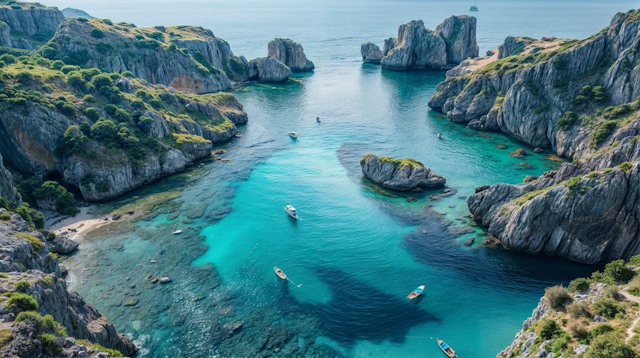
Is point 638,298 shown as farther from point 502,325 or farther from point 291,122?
point 291,122

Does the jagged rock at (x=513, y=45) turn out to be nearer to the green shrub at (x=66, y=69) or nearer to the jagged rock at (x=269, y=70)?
the jagged rock at (x=269, y=70)

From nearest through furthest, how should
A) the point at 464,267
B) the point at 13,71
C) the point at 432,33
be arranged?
1. the point at 464,267
2. the point at 13,71
3. the point at 432,33

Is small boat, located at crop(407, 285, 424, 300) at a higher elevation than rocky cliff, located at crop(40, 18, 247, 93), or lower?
lower

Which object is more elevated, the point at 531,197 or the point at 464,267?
the point at 531,197

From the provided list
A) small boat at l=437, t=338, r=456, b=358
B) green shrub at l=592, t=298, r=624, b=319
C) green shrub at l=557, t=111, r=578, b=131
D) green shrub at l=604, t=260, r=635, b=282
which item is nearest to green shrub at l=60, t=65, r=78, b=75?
small boat at l=437, t=338, r=456, b=358

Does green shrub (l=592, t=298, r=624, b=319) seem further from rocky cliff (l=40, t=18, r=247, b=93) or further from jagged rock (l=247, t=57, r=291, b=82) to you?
jagged rock (l=247, t=57, r=291, b=82)

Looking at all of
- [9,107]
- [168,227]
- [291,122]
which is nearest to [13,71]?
[9,107]

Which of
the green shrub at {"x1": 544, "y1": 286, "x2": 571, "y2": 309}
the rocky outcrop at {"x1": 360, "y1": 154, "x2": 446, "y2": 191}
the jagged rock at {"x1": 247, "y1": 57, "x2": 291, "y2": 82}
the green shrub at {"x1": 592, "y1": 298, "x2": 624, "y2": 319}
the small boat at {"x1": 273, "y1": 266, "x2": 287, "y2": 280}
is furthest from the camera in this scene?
the jagged rock at {"x1": 247, "y1": 57, "x2": 291, "y2": 82}
